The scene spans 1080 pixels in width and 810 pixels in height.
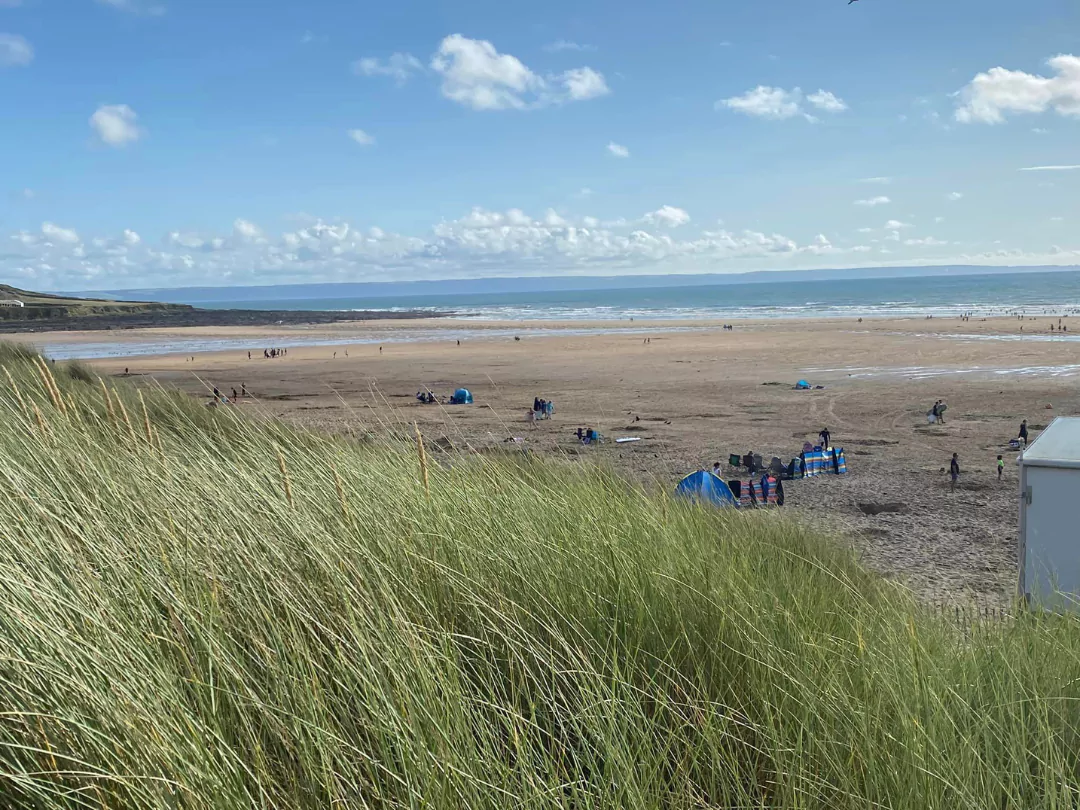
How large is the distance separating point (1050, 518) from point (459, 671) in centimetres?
513

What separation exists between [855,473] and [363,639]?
42.7 ft

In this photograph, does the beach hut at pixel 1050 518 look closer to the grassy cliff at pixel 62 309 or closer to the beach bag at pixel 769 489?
the beach bag at pixel 769 489

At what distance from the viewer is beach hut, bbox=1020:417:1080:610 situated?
18.9 ft

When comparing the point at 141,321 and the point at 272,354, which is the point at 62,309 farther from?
the point at 272,354

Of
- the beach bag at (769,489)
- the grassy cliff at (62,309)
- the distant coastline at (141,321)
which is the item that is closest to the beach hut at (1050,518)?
the beach bag at (769,489)

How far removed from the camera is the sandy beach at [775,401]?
1052 centimetres

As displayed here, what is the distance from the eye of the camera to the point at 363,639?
243 cm

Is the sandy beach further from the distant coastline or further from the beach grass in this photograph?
the distant coastline

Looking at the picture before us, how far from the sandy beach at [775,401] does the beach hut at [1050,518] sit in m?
0.58

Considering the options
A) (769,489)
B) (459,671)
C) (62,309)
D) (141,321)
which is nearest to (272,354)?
(769,489)

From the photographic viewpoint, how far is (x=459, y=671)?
8.41ft

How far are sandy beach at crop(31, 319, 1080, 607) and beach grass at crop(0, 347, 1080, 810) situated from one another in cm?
193

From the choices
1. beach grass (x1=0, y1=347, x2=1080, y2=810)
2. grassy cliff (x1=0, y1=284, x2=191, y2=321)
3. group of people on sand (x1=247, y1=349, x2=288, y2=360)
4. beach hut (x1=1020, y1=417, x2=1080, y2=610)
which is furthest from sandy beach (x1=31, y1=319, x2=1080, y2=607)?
grassy cliff (x1=0, y1=284, x2=191, y2=321)

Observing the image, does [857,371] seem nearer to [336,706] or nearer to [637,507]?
[637,507]
